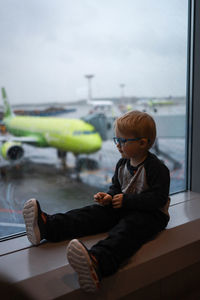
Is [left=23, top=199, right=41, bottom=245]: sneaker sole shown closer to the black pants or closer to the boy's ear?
the black pants

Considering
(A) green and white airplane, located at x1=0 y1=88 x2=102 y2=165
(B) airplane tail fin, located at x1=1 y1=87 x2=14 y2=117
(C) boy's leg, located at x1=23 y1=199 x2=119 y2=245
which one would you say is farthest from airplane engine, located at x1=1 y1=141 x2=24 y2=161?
(C) boy's leg, located at x1=23 y1=199 x2=119 y2=245

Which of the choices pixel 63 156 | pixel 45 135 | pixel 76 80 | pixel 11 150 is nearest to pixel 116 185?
pixel 11 150

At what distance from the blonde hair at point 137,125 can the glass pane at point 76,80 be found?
0.63m

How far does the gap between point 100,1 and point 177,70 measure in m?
0.65

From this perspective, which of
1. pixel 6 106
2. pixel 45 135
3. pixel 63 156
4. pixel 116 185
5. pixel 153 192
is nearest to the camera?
pixel 153 192

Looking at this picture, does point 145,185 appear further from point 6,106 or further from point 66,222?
point 6,106

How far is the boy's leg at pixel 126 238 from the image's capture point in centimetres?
79

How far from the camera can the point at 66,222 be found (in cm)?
99

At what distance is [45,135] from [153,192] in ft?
3.49

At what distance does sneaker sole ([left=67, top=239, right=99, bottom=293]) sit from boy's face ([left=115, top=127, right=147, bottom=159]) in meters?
0.41

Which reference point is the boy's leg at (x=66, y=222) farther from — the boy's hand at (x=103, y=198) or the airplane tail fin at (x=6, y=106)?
the airplane tail fin at (x=6, y=106)

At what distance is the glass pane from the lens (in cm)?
144

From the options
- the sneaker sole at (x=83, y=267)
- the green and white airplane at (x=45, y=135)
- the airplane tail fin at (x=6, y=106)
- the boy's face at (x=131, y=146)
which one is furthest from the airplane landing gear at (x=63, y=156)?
the sneaker sole at (x=83, y=267)

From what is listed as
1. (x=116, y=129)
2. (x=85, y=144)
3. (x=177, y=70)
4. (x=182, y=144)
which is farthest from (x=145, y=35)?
(x=85, y=144)
